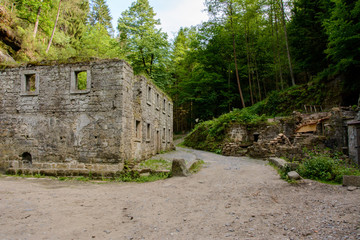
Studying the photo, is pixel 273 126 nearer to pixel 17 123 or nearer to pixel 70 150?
pixel 70 150

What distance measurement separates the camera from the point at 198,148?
23453 mm

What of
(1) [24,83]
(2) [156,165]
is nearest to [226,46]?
(2) [156,165]

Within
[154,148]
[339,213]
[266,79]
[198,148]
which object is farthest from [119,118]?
[266,79]

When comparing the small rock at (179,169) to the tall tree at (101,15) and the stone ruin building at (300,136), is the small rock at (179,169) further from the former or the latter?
the tall tree at (101,15)

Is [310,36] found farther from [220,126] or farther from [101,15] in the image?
[101,15]

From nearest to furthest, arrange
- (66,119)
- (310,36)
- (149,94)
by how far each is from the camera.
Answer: (66,119) < (149,94) < (310,36)

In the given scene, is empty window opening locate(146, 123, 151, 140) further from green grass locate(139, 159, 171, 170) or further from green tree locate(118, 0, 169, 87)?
green tree locate(118, 0, 169, 87)

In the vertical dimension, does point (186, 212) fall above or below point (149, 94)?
below

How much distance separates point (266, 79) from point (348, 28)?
56.9ft

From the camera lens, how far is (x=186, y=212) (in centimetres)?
497

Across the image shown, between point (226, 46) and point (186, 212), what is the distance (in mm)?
29499

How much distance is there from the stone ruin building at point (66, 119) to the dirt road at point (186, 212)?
255 cm

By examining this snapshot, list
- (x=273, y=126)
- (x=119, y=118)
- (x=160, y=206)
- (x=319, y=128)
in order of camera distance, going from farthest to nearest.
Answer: (x=273, y=126) < (x=319, y=128) < (x=119, y=118) < (x=160, y=206)

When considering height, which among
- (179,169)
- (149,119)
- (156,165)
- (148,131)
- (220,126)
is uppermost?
(149,119)
